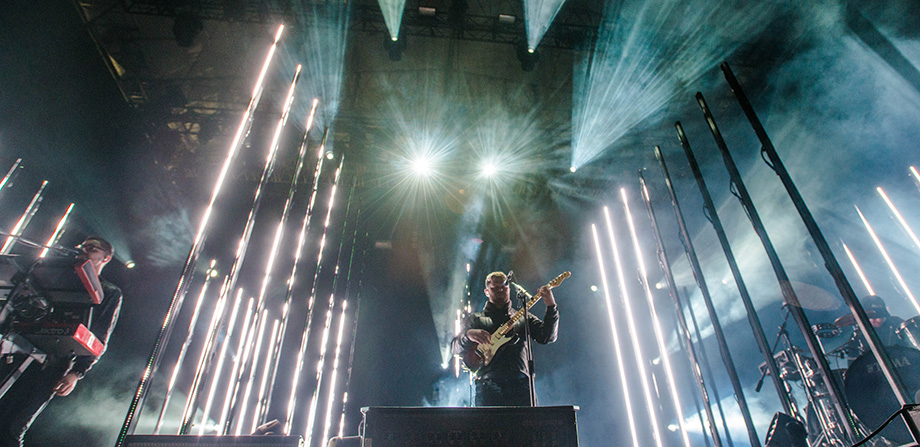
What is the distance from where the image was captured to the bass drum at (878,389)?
308cm

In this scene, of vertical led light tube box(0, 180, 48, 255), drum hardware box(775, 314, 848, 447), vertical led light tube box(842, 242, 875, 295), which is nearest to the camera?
drum hardware box(775, 314, 848, 447)

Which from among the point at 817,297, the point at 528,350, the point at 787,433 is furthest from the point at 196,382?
the point at 817,297

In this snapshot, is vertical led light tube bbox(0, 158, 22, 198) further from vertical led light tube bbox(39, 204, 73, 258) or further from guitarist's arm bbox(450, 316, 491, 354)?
guitarist's arm bbox(450, 316, 491, 354)

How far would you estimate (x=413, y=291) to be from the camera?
26.7ft

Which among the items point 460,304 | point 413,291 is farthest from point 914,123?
point 413,291

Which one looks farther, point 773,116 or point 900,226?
point 773,116

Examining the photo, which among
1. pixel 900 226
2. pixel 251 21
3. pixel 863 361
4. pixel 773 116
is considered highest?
pixel 251 21

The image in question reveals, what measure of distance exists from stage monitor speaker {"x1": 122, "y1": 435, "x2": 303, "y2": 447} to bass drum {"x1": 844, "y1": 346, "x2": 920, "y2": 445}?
15.0 ft

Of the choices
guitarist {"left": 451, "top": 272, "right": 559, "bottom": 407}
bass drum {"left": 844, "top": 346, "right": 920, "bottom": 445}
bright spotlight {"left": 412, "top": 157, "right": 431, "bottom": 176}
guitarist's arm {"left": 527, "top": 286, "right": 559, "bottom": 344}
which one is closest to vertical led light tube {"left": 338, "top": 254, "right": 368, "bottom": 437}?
bright spotlight {"left": 412, "top": 157, "right": 431, "bottom": 176}

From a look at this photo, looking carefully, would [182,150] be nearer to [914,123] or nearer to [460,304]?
[460,304]

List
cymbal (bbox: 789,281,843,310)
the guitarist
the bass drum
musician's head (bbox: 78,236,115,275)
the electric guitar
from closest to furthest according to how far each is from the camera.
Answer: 1. the guitarist
2. the electric guitar
3. the bass drum
4. musician's head (bbox: 78,236,115,275)
5. cymbal (bbox: 789,281,843,310)

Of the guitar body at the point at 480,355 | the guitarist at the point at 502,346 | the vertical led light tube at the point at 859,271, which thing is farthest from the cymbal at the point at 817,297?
the guitar body at the point at 480,355

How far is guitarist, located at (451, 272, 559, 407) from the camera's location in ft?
9.12

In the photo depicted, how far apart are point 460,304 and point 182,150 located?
678cm
